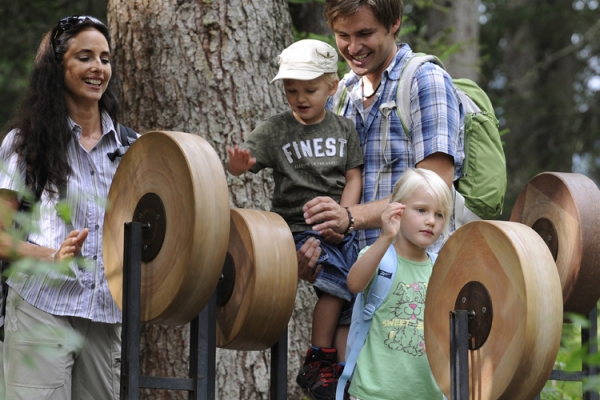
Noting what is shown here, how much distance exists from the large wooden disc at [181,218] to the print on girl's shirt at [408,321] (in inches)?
30.7

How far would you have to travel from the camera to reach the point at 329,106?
375 cm

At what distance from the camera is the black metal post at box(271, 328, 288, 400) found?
3258 millimetres

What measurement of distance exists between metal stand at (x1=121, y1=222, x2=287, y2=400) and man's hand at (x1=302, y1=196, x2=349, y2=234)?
1.51 feet

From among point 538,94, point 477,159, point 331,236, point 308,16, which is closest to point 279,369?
point 331,236

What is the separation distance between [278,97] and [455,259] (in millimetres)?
2284

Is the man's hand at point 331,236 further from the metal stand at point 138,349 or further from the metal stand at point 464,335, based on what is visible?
the metal stand at point 464,335

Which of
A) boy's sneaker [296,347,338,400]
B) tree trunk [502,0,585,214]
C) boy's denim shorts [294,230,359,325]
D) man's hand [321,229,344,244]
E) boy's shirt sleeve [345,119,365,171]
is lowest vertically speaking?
boy's sneaker [296,347,338,400]

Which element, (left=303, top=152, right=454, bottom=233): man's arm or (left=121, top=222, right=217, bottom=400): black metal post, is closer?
(left=121, top=222, right=217, bottom=400): black metal post

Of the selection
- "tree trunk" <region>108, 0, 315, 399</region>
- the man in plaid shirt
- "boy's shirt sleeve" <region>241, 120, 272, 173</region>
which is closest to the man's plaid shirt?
the man in plaid shirt

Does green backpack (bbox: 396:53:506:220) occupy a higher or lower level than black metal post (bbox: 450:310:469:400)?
higher

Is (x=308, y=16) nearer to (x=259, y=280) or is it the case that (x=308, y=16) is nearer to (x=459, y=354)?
(x=259, y=280)

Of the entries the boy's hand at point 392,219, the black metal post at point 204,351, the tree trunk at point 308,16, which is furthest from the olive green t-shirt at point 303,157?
the tree trunk at point 308,16

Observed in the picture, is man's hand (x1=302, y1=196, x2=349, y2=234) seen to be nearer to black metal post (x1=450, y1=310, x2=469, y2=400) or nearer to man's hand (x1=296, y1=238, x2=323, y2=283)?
man's hand (x1=296, y1=238, x2=323, y2=283)

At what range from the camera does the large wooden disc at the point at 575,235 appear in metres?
3.42
